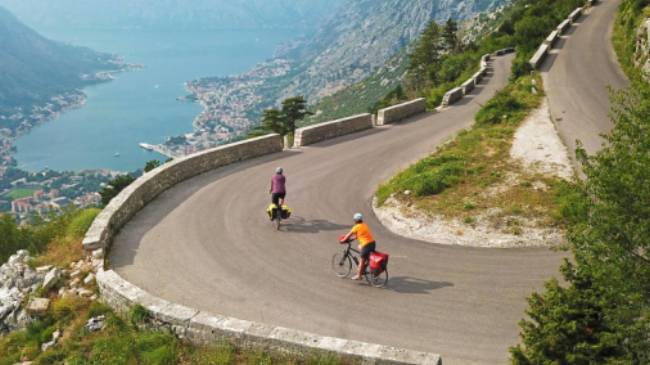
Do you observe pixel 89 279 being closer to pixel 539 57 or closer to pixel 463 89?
pixel 463 89

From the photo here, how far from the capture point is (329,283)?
474 inches

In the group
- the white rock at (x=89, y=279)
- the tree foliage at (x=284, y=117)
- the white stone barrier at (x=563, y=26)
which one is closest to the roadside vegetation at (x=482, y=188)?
the white rock at (x=89, y=279)

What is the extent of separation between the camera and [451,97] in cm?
3594

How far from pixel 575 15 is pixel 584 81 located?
86.3 ft

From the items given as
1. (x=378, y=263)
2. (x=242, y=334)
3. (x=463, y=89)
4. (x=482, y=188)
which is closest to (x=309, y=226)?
(x=378, y=263)

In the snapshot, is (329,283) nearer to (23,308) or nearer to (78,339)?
(78,339)

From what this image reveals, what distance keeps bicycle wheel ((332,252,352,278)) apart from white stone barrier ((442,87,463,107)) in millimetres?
24358

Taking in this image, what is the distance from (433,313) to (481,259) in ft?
8.88

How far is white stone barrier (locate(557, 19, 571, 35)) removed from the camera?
45963 millimetres

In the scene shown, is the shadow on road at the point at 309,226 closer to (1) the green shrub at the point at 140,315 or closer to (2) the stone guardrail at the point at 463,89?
(1) the green shrub at the point at 140,315

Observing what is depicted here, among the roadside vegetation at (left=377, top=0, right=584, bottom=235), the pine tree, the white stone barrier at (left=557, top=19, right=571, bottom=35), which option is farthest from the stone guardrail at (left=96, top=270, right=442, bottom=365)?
the pine tree

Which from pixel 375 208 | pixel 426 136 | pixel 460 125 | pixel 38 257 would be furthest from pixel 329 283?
pixel 460 125

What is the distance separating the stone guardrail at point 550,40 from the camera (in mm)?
35466

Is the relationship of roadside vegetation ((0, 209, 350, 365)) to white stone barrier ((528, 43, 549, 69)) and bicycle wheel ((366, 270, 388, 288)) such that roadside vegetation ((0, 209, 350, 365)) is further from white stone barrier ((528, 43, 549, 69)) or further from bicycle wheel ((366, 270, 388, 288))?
white stone barrier ((528, 43, 549, 69))
